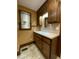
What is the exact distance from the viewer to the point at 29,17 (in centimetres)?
394
